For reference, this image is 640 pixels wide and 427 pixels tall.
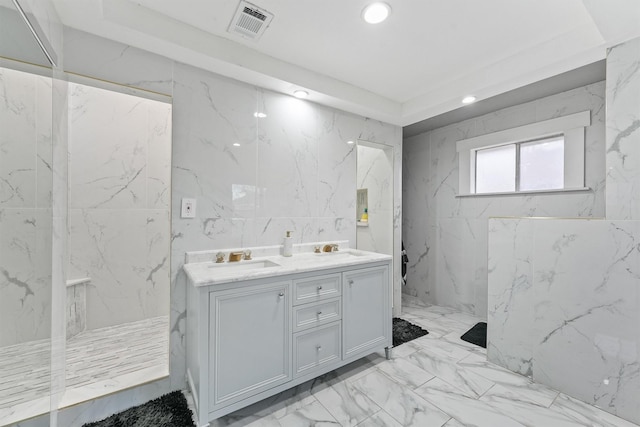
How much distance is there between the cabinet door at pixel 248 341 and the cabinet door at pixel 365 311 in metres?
0.50

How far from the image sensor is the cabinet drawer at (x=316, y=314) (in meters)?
1.83

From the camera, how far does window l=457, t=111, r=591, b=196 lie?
2628 millimetres

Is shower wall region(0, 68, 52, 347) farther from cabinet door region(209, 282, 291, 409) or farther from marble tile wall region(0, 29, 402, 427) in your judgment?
cabinet door region(209, 282, 291, 409)

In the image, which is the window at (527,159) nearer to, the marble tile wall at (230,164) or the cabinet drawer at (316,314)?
the marble tile wall at (230,164)

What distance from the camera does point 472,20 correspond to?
176 centimetres

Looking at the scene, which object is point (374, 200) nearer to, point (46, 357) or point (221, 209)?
point (221, 209)

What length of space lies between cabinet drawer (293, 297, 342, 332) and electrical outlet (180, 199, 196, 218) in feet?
3.25

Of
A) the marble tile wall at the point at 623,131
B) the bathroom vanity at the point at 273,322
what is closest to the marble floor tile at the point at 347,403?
the bathroom vanity at the point at 273,322

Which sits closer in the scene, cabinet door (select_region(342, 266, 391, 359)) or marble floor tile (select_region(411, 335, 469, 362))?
cabinet door (select_region(342, 266, 391, 359))

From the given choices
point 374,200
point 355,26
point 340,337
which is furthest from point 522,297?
point 355,26

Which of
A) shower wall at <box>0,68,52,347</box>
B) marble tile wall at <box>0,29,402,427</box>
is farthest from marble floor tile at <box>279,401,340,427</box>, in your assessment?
shower wall at <box>0,68,52,347</box>

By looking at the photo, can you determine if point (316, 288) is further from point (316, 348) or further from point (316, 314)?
point (316, 348)

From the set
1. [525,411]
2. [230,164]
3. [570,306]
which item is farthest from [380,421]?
[230,164]

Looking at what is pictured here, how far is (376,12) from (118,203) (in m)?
2.81
